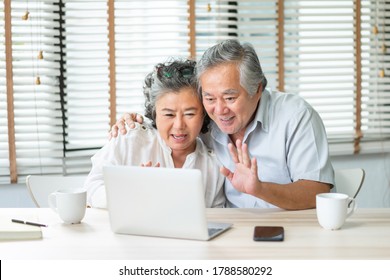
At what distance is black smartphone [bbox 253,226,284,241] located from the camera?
181 centimetres

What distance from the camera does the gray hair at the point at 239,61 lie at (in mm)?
2424

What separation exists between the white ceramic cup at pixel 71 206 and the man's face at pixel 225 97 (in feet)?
2.13

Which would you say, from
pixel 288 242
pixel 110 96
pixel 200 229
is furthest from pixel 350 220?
pixel 110 96

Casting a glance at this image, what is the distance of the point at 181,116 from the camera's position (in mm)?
2465

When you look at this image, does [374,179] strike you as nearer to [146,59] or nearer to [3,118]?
[146,59]

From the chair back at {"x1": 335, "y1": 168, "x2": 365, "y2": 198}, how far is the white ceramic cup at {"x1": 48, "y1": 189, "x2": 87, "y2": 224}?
1185 millimetres

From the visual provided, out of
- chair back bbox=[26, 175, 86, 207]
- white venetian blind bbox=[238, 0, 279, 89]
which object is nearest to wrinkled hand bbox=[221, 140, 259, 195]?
chair back bbox=[26, 175, 86, 207]

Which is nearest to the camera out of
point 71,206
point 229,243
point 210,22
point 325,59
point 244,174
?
point 229,243

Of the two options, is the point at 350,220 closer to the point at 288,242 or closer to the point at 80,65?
the point at 288,242

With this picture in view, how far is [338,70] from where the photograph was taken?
4109mm

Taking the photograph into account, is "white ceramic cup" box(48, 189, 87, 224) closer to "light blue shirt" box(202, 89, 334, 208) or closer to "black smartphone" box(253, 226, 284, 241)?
"black smartphone" box(253, 226, 284, 241)

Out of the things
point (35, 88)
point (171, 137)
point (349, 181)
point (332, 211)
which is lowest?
point (349, 181)

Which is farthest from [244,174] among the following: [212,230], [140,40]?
[140,40]

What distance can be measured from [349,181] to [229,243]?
1096 millimetres
